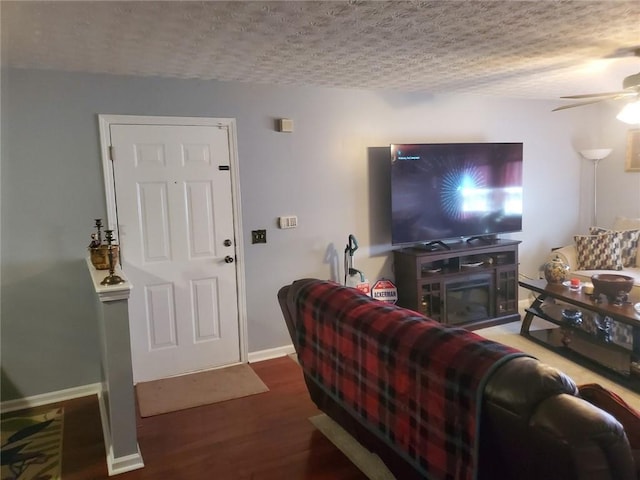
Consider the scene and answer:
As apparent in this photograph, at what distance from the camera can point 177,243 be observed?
3.77 m

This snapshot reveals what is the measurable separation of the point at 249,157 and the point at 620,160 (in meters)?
4.22

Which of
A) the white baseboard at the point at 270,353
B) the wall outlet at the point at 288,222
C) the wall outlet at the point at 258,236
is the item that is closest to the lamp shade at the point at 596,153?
the wall outlet at the point at 288,222

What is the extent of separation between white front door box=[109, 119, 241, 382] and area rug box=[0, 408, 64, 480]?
704 mm

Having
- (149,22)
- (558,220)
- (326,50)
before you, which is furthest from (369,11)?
(558,220)

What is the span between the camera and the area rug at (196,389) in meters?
3.36

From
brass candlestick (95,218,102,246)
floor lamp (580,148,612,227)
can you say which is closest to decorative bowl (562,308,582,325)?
floor lamp (580,148,612,227)

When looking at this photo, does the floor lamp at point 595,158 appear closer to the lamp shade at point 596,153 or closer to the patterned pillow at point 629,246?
the lamp shade at point 596,153

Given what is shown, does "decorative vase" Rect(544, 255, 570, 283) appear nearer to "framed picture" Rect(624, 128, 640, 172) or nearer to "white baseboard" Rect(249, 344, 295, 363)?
"framed picture" Rect(624, 128, 640, 172)

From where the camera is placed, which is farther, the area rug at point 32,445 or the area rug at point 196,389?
the area rug at point 196,389

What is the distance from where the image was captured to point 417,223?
448 cm

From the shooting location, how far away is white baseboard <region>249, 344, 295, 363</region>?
13.5 feet

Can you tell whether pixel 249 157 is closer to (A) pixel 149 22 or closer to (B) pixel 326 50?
(B) pixel 326 50

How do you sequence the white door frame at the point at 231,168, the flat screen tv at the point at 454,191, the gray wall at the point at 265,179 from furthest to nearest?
the flat screen tv at the point at 454,191, the white door frame at the point at 231,168, the gray wall at the point at 265,179

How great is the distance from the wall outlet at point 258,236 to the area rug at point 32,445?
181 centimetres
